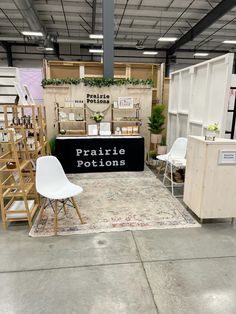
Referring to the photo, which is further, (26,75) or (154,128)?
(26,75)

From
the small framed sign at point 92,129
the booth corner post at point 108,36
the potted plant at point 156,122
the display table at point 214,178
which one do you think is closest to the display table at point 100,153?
the small framed sign at point 92,129

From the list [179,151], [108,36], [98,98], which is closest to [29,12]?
[108,36]

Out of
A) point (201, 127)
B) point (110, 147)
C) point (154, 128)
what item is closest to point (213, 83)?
point (201, 127)

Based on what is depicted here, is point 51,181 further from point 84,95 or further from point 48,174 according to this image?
point 84,95

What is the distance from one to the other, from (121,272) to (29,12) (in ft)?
23.0

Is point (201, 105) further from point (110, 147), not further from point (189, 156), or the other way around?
point (110, 147)

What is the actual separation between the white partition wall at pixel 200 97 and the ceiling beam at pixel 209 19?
2.41 meters

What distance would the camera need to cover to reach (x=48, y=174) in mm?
3178

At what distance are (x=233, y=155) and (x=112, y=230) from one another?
5.95ft

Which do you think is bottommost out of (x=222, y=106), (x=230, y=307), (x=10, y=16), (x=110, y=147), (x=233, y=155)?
(x=230, y=307)

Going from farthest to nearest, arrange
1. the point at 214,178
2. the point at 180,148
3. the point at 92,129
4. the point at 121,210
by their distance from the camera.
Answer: the point at 92,129
the point at 180,148
the point at 121,210
the point at 214,178

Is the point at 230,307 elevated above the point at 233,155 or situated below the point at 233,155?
below

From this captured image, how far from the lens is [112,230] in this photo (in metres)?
3.06

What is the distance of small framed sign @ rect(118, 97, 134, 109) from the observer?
590 cm
